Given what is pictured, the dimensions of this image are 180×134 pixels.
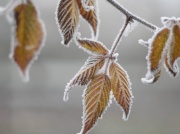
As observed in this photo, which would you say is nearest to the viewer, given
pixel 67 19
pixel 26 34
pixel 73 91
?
pixel 26 34

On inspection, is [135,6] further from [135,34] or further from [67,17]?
[67,17]

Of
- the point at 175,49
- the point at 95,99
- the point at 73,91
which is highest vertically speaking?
the point at 73,91

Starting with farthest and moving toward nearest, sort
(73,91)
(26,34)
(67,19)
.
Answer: (73,91), (67,19), (26,34)

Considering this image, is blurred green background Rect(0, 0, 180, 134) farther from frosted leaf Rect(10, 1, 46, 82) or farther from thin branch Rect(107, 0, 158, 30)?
frosted leaf Rect(10, 1, 46, 82)

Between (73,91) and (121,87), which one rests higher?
(73,91)

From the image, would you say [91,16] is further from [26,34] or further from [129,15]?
[26,34]

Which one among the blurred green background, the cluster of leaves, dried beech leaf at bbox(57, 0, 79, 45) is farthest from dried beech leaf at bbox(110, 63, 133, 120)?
the blurred green background

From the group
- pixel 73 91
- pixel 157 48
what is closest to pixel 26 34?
pixel 157 48
